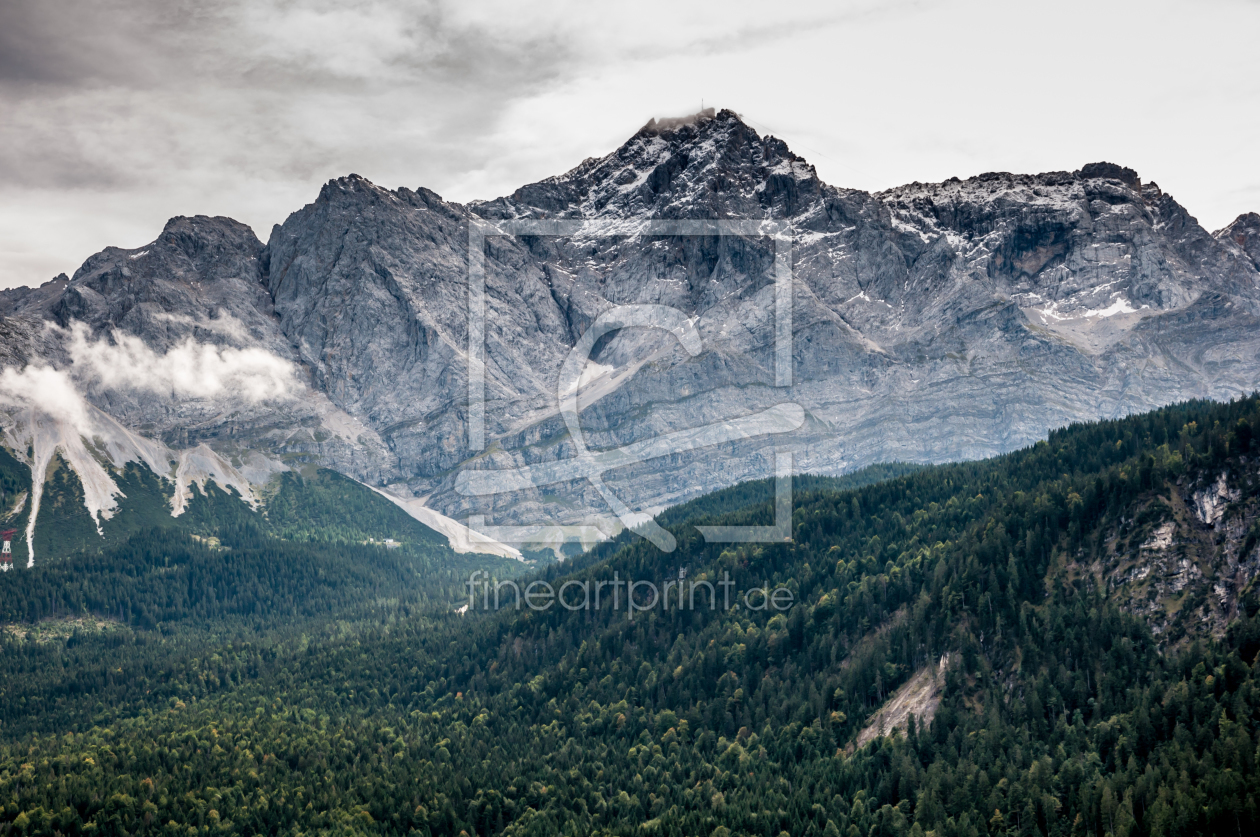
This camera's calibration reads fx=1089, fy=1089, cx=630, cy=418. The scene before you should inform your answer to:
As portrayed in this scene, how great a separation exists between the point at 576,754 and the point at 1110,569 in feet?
282

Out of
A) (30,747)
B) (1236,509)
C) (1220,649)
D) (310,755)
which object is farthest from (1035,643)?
(30,747)

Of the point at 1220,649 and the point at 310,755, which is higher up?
the point at 1220,649

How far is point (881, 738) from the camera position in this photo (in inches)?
5989

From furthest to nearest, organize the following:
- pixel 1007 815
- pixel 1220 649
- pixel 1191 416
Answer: pixel 1191 416, pixel 1220 649, pixel 1007 815

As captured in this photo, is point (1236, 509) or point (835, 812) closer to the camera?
point (835, 812)

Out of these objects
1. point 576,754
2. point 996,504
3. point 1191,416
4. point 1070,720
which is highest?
point 1191,416

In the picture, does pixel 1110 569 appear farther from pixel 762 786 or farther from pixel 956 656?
pixel 762 786

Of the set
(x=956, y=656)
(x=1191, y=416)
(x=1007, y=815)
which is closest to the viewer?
(x=1007, y=815)

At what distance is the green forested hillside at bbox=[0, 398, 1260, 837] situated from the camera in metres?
129

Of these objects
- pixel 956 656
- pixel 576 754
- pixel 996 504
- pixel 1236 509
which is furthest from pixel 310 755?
pixel 1236 509

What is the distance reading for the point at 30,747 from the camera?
176 m

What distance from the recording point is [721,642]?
19825 cm

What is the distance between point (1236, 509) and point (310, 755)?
14148 cm

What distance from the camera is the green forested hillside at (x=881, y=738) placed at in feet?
422
